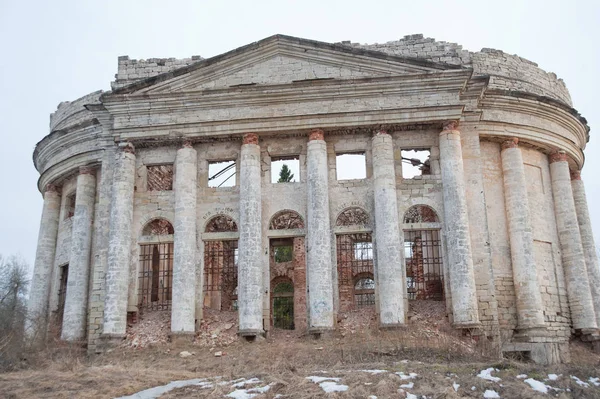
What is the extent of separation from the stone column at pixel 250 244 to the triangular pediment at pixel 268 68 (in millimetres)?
2022

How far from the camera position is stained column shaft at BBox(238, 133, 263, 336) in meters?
18.1

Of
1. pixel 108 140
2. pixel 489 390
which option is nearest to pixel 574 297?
pixel 489 390

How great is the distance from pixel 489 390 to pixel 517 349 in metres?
4.69

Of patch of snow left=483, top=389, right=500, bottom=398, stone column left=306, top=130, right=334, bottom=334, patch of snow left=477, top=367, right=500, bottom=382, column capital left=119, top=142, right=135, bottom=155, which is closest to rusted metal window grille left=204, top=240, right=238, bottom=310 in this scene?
column capital left=119, top=142, right=135, bottom=155

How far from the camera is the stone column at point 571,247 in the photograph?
796 inches

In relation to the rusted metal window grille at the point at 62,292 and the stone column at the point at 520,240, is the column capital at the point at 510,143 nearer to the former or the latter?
the stone column at the point at 520,240

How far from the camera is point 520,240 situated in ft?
63.6

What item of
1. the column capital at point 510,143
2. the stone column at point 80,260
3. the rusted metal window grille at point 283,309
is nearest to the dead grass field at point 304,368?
the stone column at point 80,260

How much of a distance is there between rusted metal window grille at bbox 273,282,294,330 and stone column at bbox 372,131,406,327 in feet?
31.3

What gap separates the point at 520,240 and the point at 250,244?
815 cm

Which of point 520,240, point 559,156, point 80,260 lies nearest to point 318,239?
point 520,240

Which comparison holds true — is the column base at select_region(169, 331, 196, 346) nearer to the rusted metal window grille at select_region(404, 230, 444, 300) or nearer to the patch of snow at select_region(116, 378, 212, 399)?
the patch of snow at select_region(116, 378, 212, 399)

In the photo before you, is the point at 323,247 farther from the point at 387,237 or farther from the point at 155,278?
the point at 155,278

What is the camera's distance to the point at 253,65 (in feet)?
65.8
